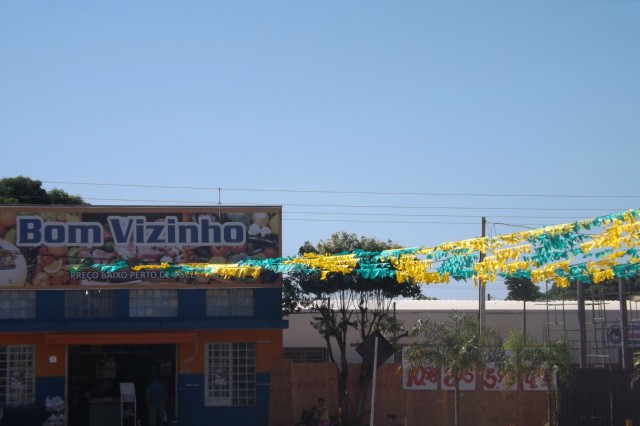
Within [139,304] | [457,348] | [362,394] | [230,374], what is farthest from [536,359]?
[139,304]

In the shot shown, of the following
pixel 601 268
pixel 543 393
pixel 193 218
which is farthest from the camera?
pixel 193 218

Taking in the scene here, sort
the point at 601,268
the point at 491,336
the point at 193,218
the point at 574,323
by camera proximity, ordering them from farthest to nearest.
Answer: the point at 574,323, the point at 193,218, the point at 491,336, the point at 601,268

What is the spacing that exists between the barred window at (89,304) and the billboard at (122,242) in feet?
1.16

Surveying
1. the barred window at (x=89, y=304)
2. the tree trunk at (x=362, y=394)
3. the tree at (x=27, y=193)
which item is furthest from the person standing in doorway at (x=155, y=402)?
the tree at (x=27, y=193)

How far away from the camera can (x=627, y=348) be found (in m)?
24.7

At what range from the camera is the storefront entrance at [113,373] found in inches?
1052

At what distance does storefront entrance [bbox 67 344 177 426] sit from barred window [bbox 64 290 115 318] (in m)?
1.36

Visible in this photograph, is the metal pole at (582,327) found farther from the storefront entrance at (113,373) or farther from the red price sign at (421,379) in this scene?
the storefront entrance at (113,373)

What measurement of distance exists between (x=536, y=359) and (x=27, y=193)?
35209mm

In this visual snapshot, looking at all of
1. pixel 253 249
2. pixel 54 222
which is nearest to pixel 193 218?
pixel 253 249

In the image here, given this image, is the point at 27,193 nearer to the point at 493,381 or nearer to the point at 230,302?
the point at 230,302

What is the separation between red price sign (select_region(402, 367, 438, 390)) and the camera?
81.8ft

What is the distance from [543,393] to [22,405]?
574 inches

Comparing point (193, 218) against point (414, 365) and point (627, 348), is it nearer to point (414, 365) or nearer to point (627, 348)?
point (414, 365)
